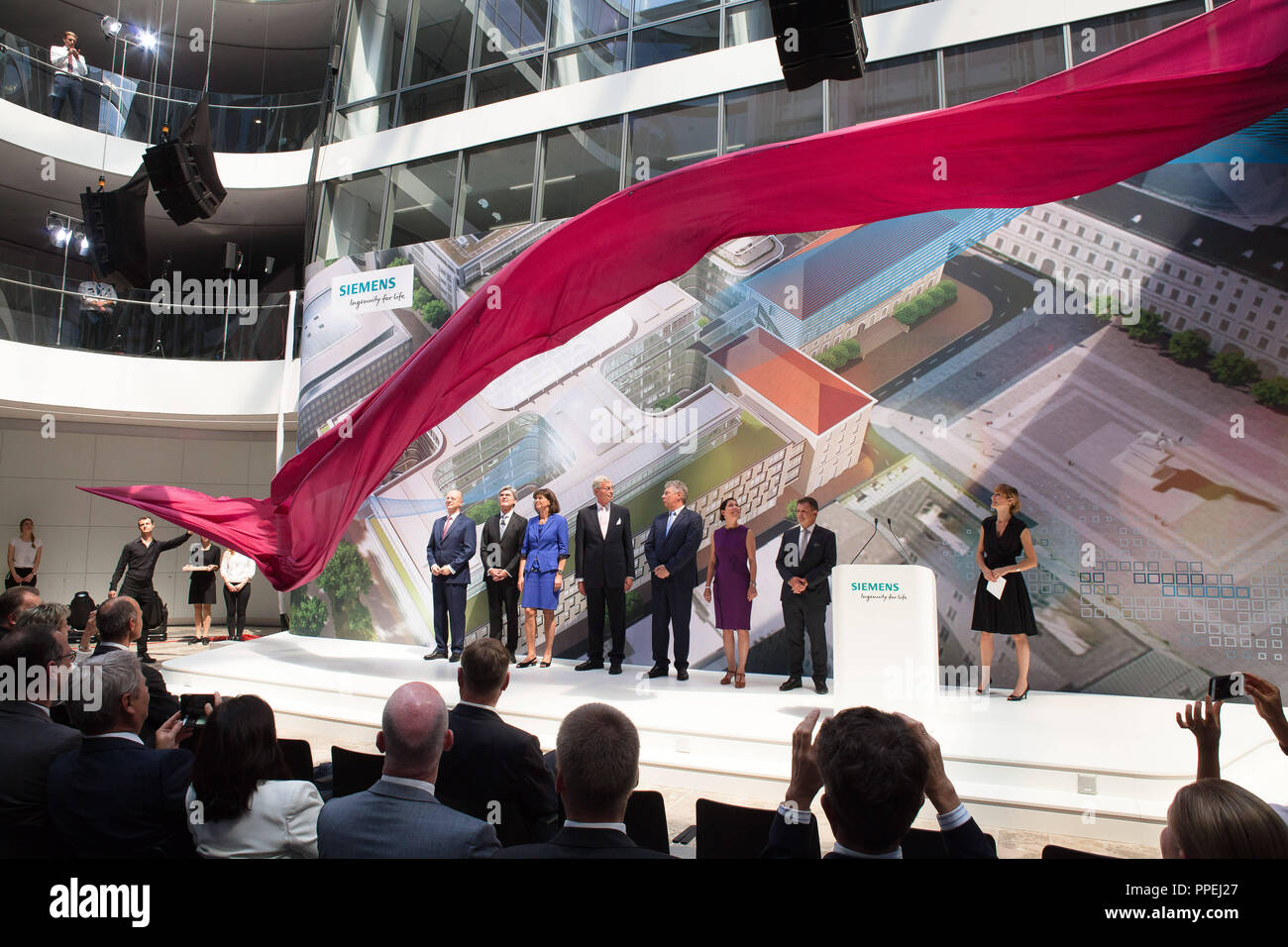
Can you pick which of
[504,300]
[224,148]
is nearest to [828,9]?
[504,300]

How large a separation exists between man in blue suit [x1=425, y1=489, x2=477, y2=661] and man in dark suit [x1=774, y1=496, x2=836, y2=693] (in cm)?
281

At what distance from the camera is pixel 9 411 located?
10914mm

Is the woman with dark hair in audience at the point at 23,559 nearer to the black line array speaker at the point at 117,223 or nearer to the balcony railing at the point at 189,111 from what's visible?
the black line array speaker at the point at 117,223

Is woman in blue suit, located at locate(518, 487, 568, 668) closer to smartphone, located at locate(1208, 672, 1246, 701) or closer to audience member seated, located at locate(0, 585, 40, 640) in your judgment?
audience member seated, located at locate(0, 585, 40, 640)

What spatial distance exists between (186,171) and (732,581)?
7154 millimetres

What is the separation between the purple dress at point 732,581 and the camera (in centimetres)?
613

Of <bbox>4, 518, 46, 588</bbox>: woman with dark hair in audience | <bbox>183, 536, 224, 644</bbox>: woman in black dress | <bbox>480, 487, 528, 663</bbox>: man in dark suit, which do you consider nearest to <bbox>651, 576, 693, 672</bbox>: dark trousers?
<bbox>480, 487, 528, 663</bbox>: man in dark suit

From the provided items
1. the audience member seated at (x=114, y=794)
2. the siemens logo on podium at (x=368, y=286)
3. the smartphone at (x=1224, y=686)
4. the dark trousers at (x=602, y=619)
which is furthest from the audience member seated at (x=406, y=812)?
the siemens logo on podium at (x=368, y=286)

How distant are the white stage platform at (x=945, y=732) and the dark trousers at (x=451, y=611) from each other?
14.0 inches

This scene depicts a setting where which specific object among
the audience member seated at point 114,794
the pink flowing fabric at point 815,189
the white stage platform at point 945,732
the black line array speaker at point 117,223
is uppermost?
the black line array speaker at point 117,223

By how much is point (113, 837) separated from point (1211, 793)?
241 cm

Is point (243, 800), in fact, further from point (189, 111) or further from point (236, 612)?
point (189, 111)

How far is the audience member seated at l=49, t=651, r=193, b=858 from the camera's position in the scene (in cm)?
207
